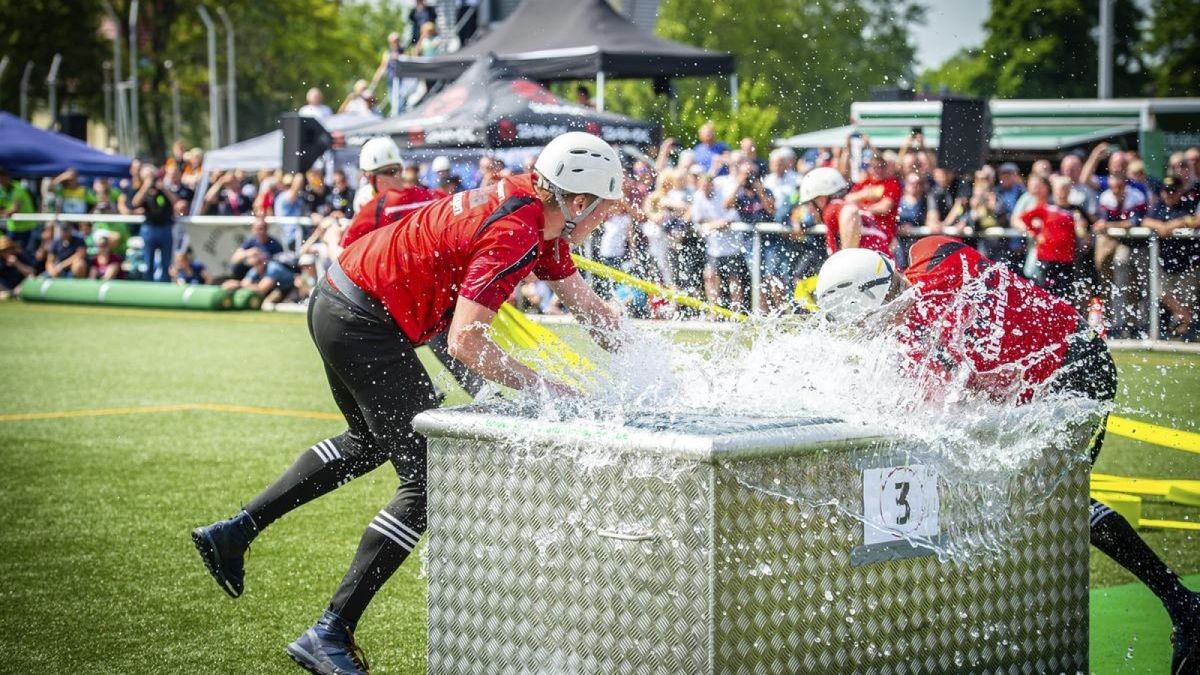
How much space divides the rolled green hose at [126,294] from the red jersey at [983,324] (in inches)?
708

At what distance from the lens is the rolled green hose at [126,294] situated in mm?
21719

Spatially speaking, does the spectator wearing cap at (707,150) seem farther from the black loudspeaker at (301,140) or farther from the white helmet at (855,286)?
the white helmet at (855,286)

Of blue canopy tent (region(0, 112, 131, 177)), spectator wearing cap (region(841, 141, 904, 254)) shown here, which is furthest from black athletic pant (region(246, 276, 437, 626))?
blue canopy tent (region(0, 112, 131, 177))

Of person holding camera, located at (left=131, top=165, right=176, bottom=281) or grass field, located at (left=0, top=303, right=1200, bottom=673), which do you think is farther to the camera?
person holding camera, located at (left=131, top=165, right=176, bottom=281)

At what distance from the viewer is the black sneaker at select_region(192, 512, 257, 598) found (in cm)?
525

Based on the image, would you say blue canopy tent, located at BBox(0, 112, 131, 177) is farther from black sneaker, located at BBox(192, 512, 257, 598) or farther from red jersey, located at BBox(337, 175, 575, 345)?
red jersey, located at BBox(337, 175, 575, 345)

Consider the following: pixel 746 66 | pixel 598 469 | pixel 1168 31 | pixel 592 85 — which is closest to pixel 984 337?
pixel 598 469

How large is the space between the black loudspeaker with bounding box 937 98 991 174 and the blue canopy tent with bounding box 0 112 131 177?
75.4 feet

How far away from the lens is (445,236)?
468 centimetres

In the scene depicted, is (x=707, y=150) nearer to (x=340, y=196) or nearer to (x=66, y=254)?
(x=340, y=196)

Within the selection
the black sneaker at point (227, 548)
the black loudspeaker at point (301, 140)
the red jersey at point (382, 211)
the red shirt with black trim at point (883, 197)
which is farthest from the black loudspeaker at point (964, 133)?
the black sneaker at point (227, 548)

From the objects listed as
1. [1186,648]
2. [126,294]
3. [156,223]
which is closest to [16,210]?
[156,223]

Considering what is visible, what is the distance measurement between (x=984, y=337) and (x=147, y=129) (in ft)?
192

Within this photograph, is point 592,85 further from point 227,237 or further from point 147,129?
point 147,129
